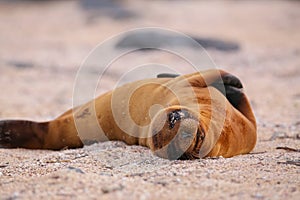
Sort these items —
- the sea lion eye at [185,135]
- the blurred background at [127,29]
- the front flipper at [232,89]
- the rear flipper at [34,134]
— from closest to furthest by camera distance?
1. the sea lion eye at [185,135]
2. the front flipper at [232,89]
3. the rear flipper at [34,134]
4. the blurred background at [127,29]

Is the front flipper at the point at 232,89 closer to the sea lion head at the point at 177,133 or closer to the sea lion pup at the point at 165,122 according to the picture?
the sea lion pup at the point at 165,122

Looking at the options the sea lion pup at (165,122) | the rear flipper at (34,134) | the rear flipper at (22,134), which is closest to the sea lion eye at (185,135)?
the sea lion pup at (165,122)

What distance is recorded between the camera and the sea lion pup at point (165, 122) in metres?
3.85

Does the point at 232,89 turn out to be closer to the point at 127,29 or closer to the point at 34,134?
the point at 34,134

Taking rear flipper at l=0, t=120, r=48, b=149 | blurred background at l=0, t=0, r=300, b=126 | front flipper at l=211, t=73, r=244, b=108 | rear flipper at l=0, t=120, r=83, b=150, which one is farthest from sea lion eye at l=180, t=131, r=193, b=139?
blurred background at l=0, t=0, r=300, b=126

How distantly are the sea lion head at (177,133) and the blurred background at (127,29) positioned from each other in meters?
2.88

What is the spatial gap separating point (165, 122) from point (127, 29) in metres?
11.8

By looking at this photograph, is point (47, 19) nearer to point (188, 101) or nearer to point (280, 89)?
point (280, 89)

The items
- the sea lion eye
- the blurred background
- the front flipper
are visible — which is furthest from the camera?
the blurred background

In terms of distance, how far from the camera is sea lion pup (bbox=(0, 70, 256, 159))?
12.6 ft

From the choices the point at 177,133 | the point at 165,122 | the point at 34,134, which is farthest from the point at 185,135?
the point at 34,134

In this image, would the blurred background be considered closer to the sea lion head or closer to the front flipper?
the front flipper

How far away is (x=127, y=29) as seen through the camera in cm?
1538

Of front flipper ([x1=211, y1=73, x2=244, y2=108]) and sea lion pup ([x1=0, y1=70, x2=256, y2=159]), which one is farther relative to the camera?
front flipper ([x1=211, y1=73, x2=244, y2=108])
